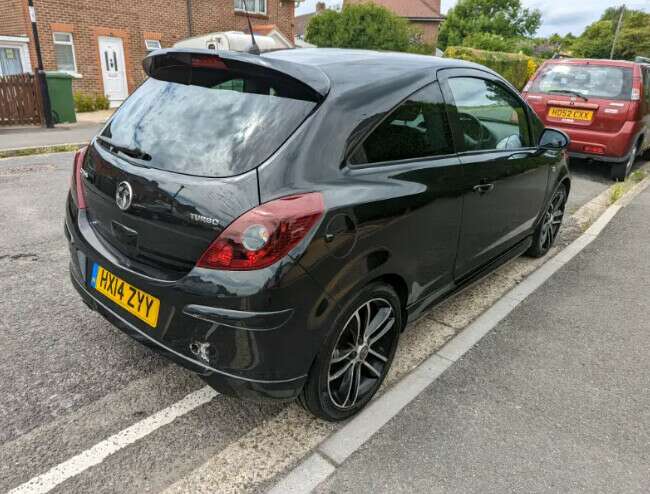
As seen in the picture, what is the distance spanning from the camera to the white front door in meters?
16.3

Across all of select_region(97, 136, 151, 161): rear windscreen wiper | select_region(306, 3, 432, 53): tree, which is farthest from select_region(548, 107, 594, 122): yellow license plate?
select_region(306, 3, 432, 53): tree

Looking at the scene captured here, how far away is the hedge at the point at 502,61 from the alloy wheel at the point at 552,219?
17126 mm

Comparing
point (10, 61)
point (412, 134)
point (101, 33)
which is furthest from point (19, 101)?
point (412, 134)

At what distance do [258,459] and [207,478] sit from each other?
23cm

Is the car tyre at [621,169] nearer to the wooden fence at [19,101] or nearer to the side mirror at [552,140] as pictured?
the side mirror at [552,140]

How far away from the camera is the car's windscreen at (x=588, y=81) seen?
7.60 meters

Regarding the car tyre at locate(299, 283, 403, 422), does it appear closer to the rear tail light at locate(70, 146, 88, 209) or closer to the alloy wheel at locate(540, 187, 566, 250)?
the rear tail light at locate(70, 146, 88, 209)

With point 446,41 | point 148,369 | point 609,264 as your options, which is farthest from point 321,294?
point 446,41

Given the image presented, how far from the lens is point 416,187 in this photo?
2.46 m

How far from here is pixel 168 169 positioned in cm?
211

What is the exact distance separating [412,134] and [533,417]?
5.11 ft

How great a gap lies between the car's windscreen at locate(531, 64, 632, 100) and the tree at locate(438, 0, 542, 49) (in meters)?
60.6

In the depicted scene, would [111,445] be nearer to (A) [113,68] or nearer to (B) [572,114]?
(B) [572,114]

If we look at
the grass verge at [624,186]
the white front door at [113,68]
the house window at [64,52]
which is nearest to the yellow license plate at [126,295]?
the grass verge at [624,186]
